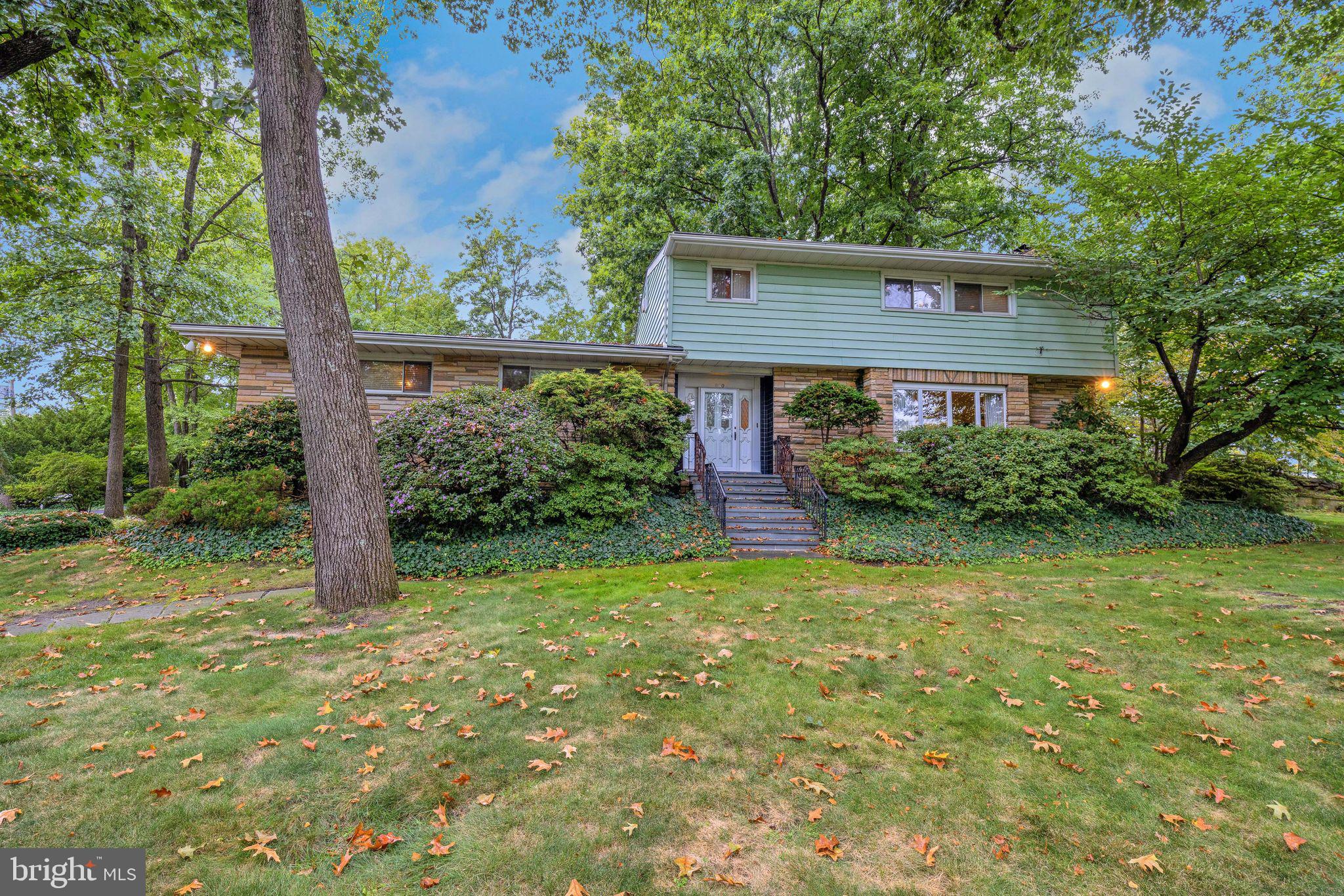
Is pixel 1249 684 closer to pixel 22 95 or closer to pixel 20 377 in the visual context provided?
pixel 22 95

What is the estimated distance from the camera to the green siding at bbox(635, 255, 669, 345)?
12.0 metres

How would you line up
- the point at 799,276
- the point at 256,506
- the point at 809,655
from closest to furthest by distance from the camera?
the point at 809,655 < the point at 256,506 < the point at 799,276

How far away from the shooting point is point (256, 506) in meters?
8.26

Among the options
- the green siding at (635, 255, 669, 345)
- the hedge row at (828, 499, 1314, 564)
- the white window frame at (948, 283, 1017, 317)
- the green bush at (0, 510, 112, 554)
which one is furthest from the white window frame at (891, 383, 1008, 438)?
the green bush at (0, 510, 112, 554)

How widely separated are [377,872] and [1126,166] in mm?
14732

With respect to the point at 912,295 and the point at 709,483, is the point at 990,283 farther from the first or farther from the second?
the point at 709,483

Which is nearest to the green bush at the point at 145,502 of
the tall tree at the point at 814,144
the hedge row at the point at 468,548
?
the hedge row at the point at 468,548

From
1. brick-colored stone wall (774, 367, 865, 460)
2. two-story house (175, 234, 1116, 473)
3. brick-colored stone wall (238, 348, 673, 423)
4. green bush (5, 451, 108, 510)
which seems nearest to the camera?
brick-colored stone wall (238, 348, 673, 423)

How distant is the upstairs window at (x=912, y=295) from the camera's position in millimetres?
12375

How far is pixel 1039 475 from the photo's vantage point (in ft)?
31.0

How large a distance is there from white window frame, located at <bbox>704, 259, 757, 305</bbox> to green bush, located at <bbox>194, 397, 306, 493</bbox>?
27.9 ft

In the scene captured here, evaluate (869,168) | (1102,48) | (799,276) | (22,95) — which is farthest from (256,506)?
(869,168)

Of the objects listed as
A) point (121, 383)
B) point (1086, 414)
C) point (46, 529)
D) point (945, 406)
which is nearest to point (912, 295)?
point (945, 406)

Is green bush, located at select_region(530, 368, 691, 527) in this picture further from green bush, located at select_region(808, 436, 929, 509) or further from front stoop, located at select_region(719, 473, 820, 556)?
green bush, located at select_region(808, 436, 929, 509)
